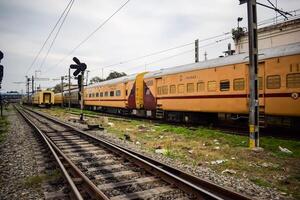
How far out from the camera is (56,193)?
5301 mm

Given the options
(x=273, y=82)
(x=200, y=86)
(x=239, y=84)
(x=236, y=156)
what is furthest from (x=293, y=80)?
(x=200, y=86)

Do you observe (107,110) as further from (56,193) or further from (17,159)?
(56,193)

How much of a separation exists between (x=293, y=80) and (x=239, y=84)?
252 cm

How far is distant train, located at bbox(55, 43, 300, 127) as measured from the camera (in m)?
10.5

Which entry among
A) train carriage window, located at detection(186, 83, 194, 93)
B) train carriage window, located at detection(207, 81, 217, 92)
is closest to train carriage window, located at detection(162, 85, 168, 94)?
train carriage window, located at detection(186, 83, 194, 93)

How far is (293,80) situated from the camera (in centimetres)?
1030

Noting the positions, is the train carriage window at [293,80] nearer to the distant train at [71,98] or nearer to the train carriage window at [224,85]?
the train carriage window at [224,85]

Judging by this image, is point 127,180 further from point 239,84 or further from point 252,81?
point 239,84

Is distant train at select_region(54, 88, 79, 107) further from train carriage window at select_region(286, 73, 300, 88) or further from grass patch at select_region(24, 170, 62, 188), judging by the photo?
grass patch at select_region(24, 170, 62, 188)

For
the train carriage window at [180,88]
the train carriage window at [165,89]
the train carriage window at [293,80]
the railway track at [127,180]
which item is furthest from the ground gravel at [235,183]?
the train carriage window at [165,89]

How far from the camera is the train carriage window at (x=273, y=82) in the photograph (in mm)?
10828

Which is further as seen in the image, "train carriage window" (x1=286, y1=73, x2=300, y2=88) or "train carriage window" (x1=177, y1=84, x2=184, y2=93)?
"train carriage window" (x1=177, y1=84, x2=184, y2=93)

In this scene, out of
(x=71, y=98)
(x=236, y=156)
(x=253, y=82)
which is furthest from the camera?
(x=71, y=98)

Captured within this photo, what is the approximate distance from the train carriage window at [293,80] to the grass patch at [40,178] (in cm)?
887
